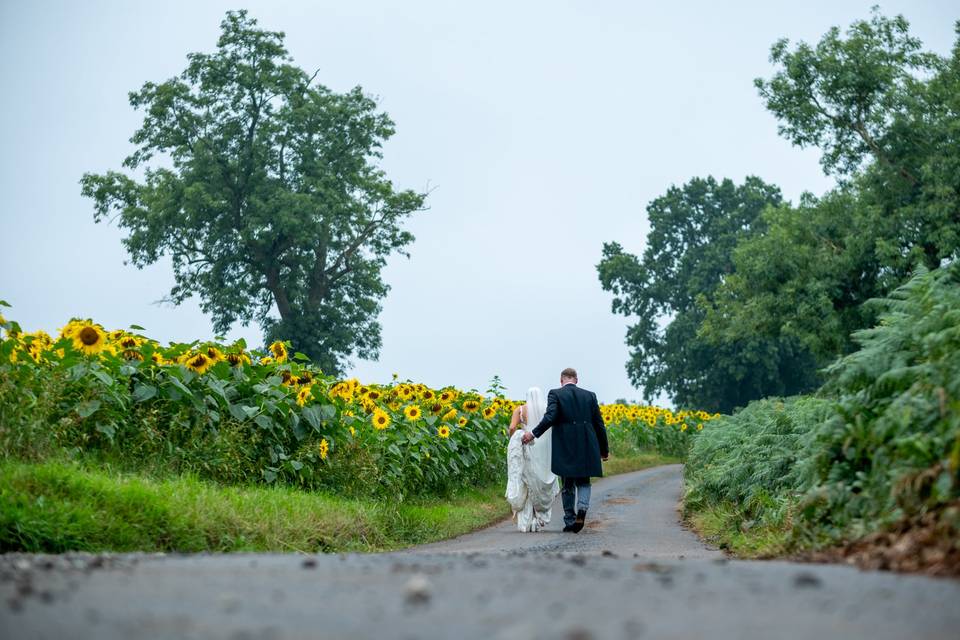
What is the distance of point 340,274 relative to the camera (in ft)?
153

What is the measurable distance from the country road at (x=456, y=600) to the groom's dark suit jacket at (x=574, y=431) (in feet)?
29.4

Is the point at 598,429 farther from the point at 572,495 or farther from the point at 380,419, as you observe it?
the point at 380,419

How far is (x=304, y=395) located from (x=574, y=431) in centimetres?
423

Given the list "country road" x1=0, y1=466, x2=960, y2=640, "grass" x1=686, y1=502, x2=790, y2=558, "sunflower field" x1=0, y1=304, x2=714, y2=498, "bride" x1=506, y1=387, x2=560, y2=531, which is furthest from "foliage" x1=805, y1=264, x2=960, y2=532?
"bride" x1=506, y1=387, x2=560, y2=531

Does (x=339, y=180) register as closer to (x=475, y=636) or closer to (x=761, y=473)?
(x=761, y=473)

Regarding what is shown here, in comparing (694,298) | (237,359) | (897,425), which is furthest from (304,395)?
(694,298)

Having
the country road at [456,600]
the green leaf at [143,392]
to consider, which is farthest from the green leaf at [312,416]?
the country road at [456,600]

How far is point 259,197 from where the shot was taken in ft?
143

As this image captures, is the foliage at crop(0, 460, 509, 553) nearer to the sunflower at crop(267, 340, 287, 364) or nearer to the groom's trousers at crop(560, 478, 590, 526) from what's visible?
the sunflower at crop(267, 340, 287, 364)

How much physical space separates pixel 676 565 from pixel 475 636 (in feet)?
7.96

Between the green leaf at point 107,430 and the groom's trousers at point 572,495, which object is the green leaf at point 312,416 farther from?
the groom's trousers at point 572,495

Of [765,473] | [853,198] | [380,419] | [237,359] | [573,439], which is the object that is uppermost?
→ [853,198]

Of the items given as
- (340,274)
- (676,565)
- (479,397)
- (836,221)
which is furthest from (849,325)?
(676,565)

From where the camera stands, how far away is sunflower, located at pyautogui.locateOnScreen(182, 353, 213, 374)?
454 inches
